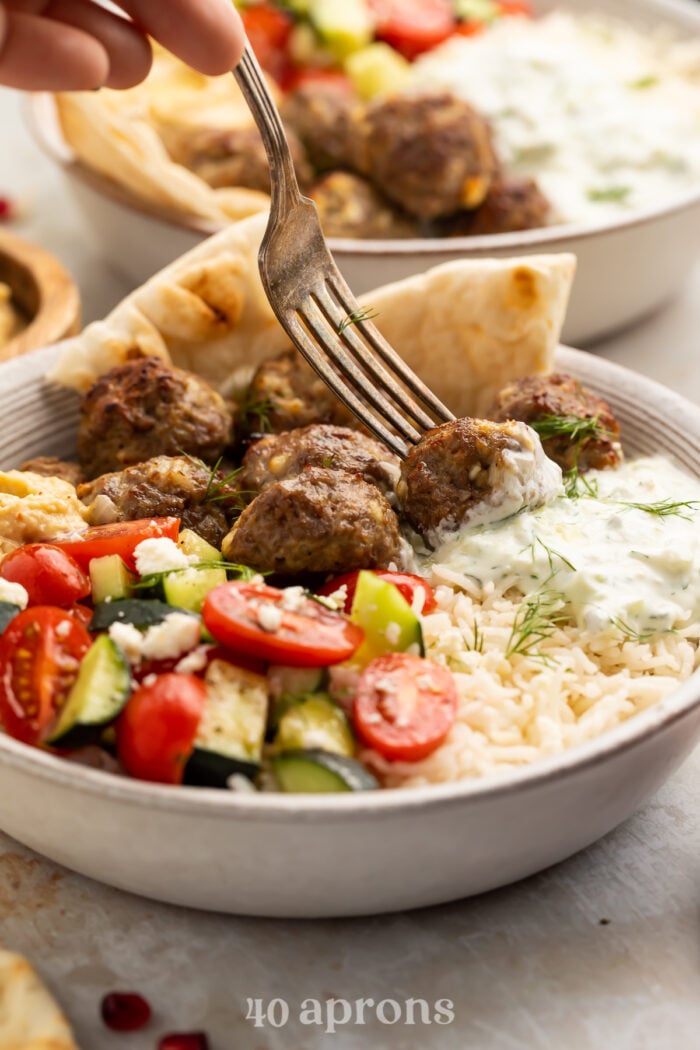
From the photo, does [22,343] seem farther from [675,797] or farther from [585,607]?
[675,797]

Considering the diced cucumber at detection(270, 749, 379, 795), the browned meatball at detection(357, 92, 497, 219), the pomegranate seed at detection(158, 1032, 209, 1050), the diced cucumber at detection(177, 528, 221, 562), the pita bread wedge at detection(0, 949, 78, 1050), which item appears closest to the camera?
the pita bread wedge at detection(0, 949, 78, 1050)

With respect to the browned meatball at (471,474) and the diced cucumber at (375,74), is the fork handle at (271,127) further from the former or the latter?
the diced cucumber at (375,74)

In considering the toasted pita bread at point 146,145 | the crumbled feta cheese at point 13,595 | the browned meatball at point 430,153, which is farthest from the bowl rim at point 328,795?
the browned meatball at point 430,153

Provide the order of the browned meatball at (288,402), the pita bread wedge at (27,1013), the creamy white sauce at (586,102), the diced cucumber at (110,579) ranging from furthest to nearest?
the creamy white sauce at (586,102) < the browned meatball at (288,402) < the diced cucumber at (110,579) < the pita bread wedge at (27,1013)

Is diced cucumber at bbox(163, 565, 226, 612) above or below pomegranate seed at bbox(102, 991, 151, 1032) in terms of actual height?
above

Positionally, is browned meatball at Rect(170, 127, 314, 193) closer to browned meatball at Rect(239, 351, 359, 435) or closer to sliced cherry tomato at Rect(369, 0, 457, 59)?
sliced cherry tomato at Rect(369, 0, 457, 59)

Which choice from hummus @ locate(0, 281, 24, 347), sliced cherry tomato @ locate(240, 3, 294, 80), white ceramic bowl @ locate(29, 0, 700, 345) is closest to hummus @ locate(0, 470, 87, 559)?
hummus @ locate(0, 281, 24, 347)
